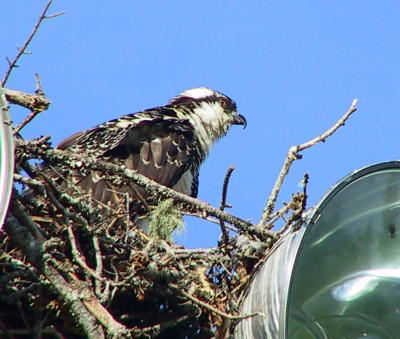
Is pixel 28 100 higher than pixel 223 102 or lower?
lower

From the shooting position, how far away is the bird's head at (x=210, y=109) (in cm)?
759

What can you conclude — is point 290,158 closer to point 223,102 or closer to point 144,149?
point 144,149

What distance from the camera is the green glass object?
3586 millimetres

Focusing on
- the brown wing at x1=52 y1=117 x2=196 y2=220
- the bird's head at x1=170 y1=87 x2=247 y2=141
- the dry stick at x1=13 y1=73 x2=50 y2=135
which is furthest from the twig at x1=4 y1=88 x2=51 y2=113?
the bird's head at x1=170 y1=87 x2=247 y2=141

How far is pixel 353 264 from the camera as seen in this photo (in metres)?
3.73

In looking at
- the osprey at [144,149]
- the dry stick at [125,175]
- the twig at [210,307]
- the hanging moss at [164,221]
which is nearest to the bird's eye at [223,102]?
the osprey at [144,149]

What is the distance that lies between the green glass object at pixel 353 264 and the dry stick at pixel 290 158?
2.82 ft

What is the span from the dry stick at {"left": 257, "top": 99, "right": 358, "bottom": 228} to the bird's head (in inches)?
110

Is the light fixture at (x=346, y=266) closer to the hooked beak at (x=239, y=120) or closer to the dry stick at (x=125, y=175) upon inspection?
the dry stick at (x=125, y=175)

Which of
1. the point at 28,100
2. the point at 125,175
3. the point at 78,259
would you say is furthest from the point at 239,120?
the point at 28,100

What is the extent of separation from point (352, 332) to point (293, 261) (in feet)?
1.71

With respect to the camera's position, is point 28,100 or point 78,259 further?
point 78,259

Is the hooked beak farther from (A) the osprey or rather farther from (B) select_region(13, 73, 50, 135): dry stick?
(B) select_region(13, 73, 50, 135): dry stick

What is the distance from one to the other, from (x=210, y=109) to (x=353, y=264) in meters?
4.20
